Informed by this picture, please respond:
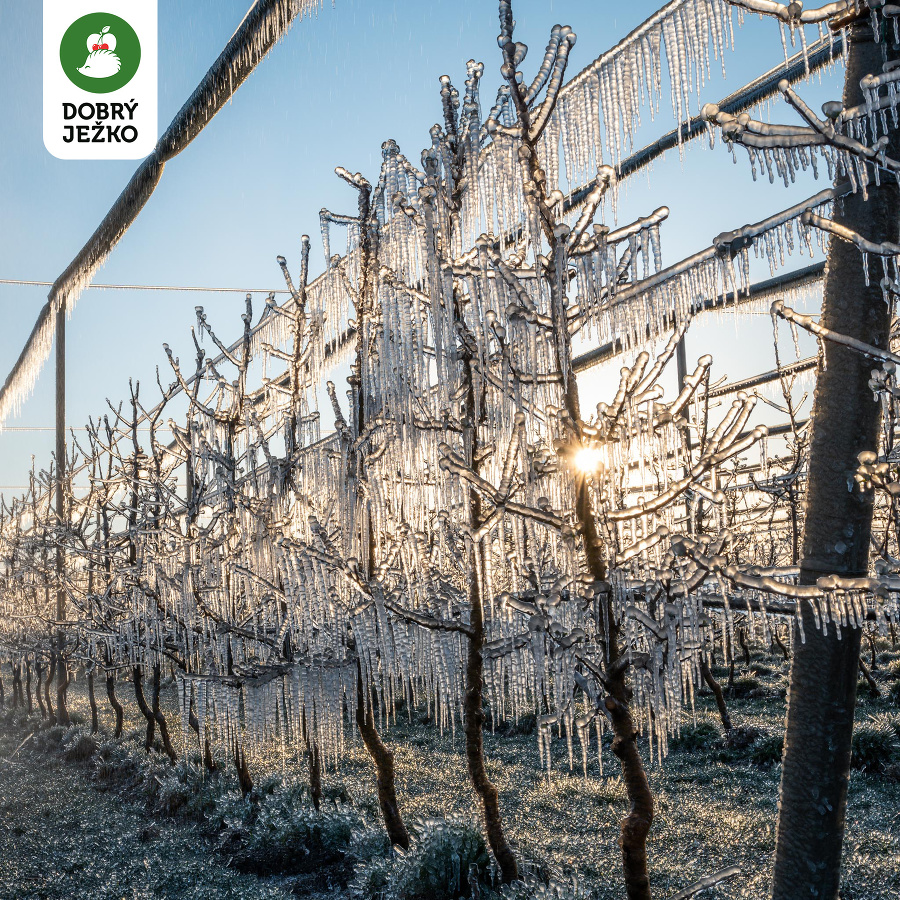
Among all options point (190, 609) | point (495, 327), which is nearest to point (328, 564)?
point (495, 327)

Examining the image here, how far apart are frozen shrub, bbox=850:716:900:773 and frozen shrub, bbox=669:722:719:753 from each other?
1.93 meters

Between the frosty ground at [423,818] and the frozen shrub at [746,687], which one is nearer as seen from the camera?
the frosty ground at [423,818]

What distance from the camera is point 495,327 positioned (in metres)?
4.29

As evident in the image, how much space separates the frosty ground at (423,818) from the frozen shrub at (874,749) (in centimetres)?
2

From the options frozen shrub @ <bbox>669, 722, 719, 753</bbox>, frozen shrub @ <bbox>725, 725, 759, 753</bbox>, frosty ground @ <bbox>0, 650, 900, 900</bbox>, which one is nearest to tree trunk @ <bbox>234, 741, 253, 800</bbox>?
frosty ground @ <bbox>0, 650, 900, 900</bbox>

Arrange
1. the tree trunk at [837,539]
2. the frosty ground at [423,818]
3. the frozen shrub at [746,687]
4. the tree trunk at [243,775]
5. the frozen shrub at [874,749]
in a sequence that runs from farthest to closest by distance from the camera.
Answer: the frozen shrub at [746,687] → the tree trunk at [243,775] → the frozen shrub at [874,749] → the frosty ground at [423,818] → the tree trunk at [837,539]

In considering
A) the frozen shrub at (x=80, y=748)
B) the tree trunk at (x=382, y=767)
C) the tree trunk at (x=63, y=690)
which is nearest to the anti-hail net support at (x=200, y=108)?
the tree trunk at (x=382, y=767)

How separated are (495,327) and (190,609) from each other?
5.74 m

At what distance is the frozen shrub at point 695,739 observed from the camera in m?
10.3

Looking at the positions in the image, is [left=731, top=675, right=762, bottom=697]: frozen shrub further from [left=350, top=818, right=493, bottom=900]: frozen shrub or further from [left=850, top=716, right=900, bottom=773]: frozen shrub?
[left=350, top=818, right=493, bottom=900]: frozen shrub

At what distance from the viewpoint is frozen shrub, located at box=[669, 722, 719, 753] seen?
1030 cm

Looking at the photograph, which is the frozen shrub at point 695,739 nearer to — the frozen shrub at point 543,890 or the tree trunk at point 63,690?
the frozen shrub at point 543,890

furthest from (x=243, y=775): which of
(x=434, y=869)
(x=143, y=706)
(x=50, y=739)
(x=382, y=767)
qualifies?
(x=50, y=739)

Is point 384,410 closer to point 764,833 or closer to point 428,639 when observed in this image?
point 428,639
